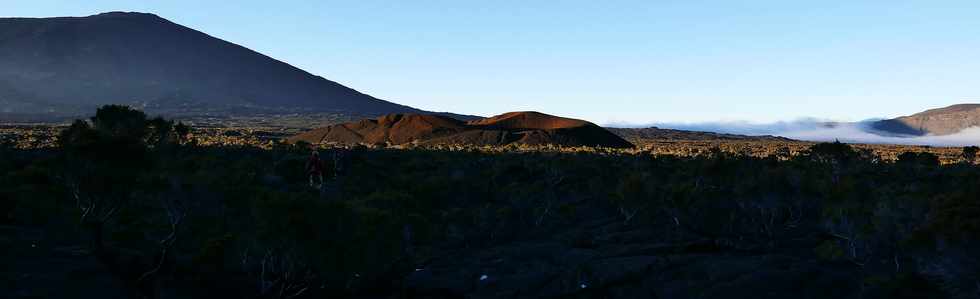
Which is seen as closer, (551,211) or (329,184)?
(551,211)

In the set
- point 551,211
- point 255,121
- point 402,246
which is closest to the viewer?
point 402,246

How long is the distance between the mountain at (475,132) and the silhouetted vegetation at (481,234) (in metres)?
63.5

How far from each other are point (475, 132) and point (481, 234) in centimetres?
7629

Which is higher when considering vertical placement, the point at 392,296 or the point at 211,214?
the point at 211,214

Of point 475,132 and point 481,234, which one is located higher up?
point 475,132

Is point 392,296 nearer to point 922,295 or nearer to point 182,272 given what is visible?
point 182,272

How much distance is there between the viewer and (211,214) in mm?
27906

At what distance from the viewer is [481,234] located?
36750mm

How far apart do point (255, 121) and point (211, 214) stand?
170 m

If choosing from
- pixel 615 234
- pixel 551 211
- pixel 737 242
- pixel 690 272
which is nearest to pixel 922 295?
pixel 690 272

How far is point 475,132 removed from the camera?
113m

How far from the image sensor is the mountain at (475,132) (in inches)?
4323

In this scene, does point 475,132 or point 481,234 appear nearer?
point 481,234

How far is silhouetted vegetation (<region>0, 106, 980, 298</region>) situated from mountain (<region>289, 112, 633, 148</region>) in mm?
63462
